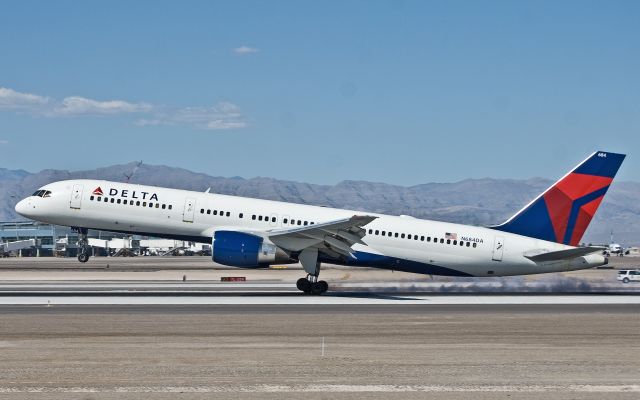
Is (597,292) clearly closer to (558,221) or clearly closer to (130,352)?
(558,221)

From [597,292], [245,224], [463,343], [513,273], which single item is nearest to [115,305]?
[245,224]

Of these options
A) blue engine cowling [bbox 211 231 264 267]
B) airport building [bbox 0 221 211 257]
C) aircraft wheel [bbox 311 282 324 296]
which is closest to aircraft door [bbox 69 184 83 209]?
blue engine cowling [bbox 211 231 264 267]

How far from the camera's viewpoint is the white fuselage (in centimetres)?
4628

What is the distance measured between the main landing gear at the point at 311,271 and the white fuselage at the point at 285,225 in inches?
79.7

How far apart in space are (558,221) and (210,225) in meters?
18.3

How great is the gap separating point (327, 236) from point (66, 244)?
13165cm

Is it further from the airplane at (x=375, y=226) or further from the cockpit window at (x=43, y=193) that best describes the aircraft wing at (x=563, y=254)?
the cockpit window at (x=43, y=193)

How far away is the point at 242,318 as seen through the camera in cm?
3291

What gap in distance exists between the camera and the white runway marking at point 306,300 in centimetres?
3966

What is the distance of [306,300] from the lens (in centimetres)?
4156

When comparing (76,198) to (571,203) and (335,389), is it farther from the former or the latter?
(335,389)

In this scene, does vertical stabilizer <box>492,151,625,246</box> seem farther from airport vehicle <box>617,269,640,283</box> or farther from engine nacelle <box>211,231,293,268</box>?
airport vehicle <box>617,269,640,283</box>

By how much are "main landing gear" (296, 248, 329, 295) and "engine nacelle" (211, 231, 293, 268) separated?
1454 millimetres

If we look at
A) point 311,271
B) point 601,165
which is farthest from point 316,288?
point 601,165
